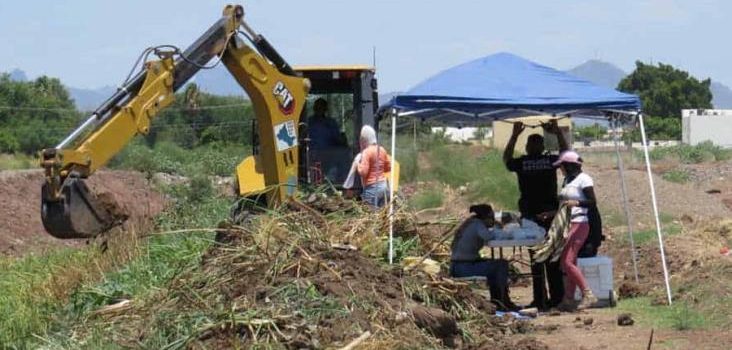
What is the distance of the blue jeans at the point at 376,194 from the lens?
15.1 metres

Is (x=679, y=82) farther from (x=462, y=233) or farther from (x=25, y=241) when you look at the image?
(x=462, y=233)

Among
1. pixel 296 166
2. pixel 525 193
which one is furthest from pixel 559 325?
pixel 296 166

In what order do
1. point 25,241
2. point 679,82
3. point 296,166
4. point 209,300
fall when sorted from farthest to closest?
point 679,82
point 25,241
point 296,166
point 209,300

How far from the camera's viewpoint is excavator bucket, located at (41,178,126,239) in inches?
459

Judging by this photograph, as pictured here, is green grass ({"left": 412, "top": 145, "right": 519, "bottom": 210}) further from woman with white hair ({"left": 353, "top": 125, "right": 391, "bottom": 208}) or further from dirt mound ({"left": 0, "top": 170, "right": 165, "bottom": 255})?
woman with white hair ({"left": 353, "top": 125, "right": 391, "bottom": 208})

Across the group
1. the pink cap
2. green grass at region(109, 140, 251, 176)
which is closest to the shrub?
green grass at region(109, 140, 251, 176)

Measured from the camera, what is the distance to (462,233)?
43.7 feet

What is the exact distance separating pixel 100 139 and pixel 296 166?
3.54 meters

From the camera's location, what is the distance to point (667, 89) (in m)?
106

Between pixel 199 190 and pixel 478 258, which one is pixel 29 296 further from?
pixel 199 190

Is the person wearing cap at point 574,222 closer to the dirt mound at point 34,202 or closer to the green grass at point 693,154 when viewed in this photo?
the dirt mound at point 34,202

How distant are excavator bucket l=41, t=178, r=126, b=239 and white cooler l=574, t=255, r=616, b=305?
201 inches

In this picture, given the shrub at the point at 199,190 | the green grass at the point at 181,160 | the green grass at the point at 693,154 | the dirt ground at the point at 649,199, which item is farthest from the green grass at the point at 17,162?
the green grass at the point at 693,154

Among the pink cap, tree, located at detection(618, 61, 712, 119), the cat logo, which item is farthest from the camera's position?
tree, located at detection(618, 61, 712, 119)
